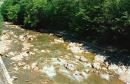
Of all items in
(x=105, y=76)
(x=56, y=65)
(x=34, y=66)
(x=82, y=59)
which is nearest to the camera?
(x=105, y=76)

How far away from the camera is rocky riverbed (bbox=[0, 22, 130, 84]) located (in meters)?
27.3

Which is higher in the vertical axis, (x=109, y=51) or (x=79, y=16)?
(x=79, y=16)

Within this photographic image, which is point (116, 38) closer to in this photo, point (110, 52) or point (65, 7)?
point (110, 52)

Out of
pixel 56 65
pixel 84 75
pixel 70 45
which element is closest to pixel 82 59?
pixel 56 65

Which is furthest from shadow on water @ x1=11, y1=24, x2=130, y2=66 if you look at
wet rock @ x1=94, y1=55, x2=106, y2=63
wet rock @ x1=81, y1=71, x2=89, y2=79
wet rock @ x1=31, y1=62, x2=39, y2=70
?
wet rock @ x1=31, y1=62, x2=39, y2=70

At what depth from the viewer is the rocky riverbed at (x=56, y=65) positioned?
27266mm

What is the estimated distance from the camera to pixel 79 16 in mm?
40312

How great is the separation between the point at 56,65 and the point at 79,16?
1151 cm

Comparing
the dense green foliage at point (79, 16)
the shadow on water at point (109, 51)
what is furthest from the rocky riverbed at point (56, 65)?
the dense green foliage at point (79, 16)

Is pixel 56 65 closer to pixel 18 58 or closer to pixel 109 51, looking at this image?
pixel 18 58

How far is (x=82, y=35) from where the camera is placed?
4041cm

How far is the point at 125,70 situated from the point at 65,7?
1680cm

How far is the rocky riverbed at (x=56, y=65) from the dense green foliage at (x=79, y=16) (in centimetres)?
302

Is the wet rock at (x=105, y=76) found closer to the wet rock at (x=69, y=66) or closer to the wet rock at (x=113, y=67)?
the wet rock at (x=113, y=67)
